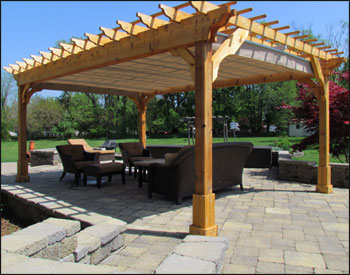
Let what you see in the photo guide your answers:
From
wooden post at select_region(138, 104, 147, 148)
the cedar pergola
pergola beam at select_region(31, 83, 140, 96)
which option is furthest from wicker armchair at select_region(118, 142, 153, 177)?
pergola beam at select_region(31, 83, 140, 96)

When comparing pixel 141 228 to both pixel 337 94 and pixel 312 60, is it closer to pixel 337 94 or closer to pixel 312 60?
pixel 312 60

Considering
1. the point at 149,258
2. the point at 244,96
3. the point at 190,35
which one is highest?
the point at 244,96

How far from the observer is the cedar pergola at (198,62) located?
10.9 ft

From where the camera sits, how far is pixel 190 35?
11.1 ft

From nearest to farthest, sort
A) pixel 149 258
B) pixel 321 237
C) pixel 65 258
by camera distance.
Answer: pixel 65 258 < pixel 149 258 < pixel 321 237

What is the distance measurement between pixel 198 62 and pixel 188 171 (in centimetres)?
197

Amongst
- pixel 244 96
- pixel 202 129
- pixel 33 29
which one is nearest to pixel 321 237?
pixel 202 129

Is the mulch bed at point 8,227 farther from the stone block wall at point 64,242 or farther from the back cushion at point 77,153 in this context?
the stone block wall at point 64,242

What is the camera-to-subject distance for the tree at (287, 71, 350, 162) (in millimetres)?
6379

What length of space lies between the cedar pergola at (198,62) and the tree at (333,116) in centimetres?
81

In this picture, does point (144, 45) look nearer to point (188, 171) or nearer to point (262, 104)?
point (188, 171)

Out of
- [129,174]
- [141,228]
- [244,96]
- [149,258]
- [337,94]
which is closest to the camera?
[149,258]

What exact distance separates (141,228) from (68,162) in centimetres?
356

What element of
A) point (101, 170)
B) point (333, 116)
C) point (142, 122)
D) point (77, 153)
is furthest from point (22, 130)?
point (333, 116)
